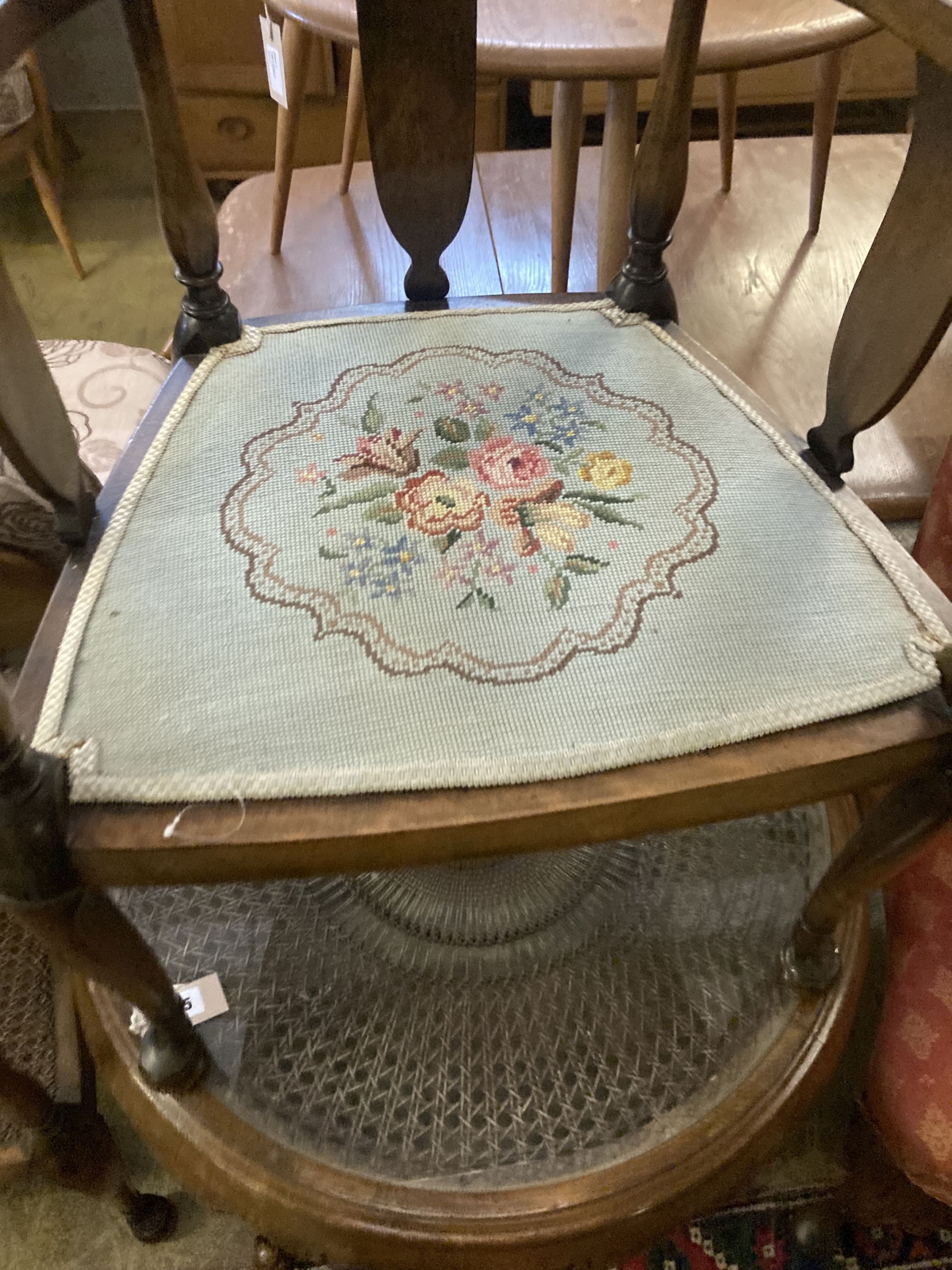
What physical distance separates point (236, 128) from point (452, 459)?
1.60 metres

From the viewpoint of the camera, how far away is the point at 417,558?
1.64 ft

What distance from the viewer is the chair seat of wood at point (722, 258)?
1.30m

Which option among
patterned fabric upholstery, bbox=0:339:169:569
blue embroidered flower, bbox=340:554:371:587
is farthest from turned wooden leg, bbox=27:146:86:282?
blue embroidered flower, bbox=340:554:371:587

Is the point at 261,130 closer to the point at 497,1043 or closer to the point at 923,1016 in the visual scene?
the point at 497,1043

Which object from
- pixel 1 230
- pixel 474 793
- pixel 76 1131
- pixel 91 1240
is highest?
pixel 474 793

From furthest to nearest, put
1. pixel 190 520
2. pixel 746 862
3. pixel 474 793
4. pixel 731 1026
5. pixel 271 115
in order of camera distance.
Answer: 1. pixel 271 115
2. pixel 746 862
3. pixel 731 1026
4. pixel 190 520
5. pixel 474 793

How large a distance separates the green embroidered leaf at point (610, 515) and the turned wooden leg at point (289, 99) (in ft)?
2.99

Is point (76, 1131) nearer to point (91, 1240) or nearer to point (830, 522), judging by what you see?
point (91, 1240)

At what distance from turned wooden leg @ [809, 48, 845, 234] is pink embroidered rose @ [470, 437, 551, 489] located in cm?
105

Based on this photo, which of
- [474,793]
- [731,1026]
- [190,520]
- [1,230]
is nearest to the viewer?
[474,793]

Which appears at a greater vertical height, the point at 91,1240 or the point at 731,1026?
the point at 731,1026

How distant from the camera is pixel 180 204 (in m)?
0.60

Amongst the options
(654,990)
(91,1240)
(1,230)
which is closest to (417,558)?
(654,990)

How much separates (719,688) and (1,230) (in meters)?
2.10
